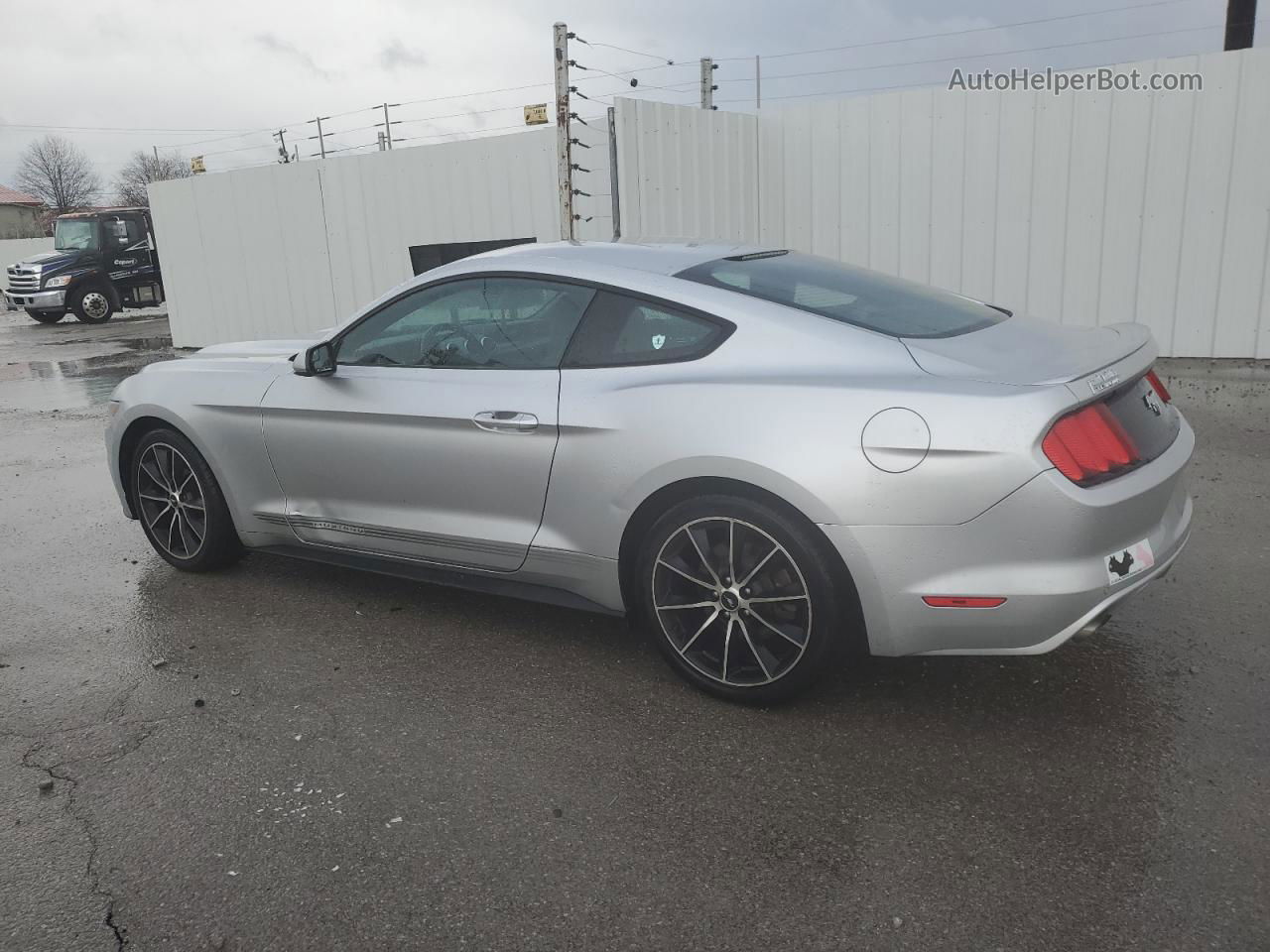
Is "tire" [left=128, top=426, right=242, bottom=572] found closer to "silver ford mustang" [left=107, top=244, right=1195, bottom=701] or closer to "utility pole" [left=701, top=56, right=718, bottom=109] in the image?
"silver ford mustang" [left=107, top=244, right=1195, bottom=701]

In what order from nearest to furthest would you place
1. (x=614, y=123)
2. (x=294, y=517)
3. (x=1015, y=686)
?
(x=1015, y=686)
(x=294, y=517)
(x=614, y=123)

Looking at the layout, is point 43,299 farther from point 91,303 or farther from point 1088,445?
point 1088,445

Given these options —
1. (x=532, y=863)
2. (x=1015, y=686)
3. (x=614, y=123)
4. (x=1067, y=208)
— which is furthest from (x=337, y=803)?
(x=1067, y=208)

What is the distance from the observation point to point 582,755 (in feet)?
10.4

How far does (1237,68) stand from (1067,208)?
1663mm

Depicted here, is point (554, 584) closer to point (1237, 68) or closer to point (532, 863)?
point (532, 863)

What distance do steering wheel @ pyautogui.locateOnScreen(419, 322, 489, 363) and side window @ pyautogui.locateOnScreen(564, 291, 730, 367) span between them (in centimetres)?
43

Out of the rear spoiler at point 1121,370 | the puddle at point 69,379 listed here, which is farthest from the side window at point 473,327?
the puddle at point 69,379

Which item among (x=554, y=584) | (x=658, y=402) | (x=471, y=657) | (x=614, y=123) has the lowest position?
(x=471, y=657)

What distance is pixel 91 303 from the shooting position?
23.4 m

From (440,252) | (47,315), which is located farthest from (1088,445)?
(47,315)

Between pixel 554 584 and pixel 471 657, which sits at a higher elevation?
pixel 554 584

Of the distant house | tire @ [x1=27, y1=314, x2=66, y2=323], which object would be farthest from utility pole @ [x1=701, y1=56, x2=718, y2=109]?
the distant house

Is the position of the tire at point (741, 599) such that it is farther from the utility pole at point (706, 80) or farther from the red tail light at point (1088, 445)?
the utility pole at point (706, 80)
